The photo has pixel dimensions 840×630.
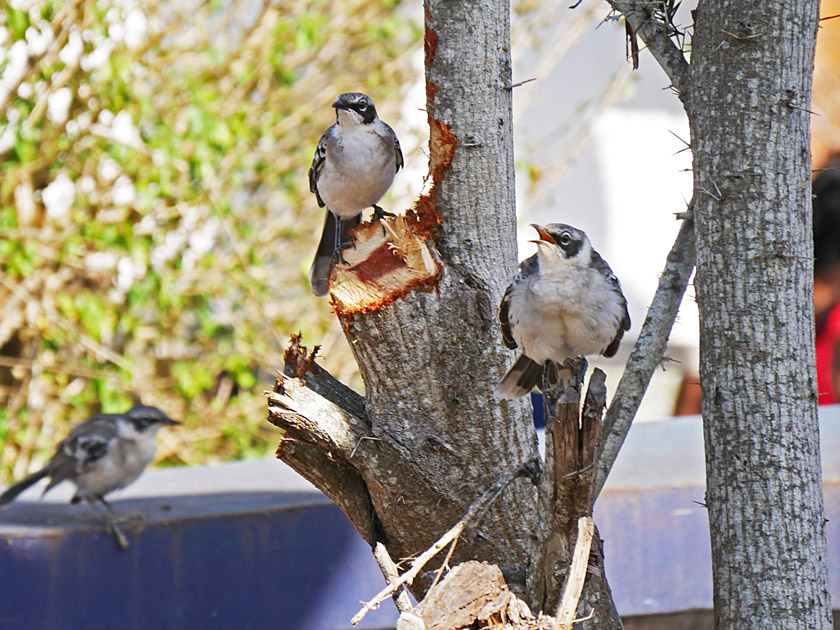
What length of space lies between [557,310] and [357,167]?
1410 millimetres

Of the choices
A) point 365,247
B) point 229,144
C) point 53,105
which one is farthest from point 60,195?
point 365,247

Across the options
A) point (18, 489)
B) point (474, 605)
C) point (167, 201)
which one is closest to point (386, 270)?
point (474, 605)

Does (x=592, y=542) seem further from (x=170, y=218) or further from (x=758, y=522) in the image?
(x=170, y=218)

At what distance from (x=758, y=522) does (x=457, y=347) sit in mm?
865

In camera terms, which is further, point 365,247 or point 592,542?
point 365,247

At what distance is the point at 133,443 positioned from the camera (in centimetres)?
480

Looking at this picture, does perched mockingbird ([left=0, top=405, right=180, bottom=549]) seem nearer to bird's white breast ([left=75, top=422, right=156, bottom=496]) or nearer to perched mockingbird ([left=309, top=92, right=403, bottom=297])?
bird's white breast ([left=75, top=422, right=156, bottom=496])

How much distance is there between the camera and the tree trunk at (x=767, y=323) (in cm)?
225

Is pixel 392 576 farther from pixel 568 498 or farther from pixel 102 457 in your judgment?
pixel 102 457

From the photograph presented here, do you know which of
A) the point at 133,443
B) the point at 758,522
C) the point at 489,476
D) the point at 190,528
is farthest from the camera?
the point at 133,443

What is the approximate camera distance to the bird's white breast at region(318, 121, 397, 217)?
370cm

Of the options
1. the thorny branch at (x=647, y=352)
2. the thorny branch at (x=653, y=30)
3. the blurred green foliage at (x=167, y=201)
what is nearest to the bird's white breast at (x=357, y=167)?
the thorny branch at (x=653, y=30)

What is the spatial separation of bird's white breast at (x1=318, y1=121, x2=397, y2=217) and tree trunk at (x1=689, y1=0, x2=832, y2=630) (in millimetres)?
1654

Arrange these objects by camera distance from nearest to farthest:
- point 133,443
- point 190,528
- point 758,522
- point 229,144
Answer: point 758,522 → point 190,528 → point 133,443 → point 229,144
